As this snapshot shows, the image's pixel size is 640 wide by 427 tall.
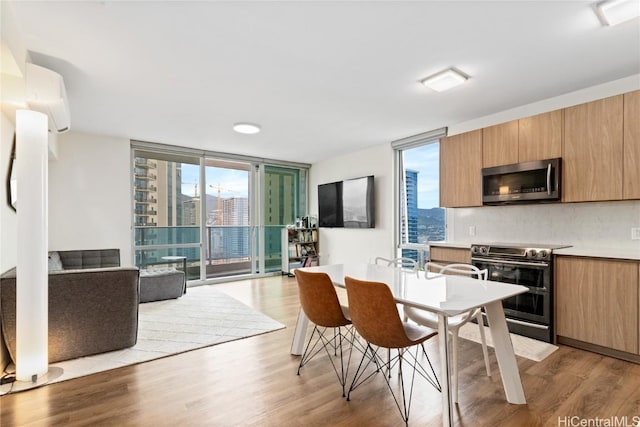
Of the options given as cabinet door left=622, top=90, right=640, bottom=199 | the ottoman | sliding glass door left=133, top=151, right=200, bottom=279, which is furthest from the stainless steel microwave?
sliding glass door left=133, top=151, right=200, bottom=279

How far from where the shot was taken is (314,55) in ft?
8.38

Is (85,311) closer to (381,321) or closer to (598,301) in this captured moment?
(381,321)

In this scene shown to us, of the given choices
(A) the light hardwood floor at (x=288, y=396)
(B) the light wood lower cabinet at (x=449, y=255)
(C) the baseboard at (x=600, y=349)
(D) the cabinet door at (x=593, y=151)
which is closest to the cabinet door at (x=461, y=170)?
(B) the light wood lower cabinet at (x=449, y=255)

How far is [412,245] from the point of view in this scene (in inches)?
201

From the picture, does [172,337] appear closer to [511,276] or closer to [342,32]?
[342,32]

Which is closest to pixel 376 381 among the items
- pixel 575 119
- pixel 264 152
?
pixel 575 119

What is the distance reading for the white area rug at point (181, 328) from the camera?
8.67ft

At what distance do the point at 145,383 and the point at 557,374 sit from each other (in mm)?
3066

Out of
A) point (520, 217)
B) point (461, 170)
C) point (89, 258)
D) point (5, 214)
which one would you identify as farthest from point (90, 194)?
point (520, 217)

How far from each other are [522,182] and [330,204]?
3700mm

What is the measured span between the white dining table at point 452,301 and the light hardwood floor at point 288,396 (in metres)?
0.21

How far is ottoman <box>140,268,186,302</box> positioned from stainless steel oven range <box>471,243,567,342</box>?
4100 mm

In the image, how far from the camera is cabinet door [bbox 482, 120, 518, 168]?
3471 mm

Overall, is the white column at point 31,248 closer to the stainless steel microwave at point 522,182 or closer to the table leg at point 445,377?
the table leg at point 445,377
